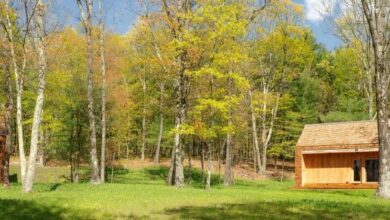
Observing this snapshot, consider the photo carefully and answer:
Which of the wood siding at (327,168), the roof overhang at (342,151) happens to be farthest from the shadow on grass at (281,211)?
the wood siding at (327,168)

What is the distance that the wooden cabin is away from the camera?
1287 inches

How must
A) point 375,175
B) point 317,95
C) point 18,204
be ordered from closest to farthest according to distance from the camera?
point 18,204, point 375,175, point 317,95

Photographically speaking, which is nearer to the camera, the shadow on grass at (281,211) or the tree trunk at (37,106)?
the shadow on grass at (281,211)

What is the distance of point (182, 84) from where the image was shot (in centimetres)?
2789

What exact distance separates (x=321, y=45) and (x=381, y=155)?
50202 millimetres

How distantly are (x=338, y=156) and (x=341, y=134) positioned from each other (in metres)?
1.57

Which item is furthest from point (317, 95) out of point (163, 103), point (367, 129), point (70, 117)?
point (70, 117)

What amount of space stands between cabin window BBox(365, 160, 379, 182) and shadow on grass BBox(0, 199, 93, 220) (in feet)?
81.4

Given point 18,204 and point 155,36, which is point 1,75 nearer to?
point 155,36

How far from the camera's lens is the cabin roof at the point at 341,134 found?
32719 mm

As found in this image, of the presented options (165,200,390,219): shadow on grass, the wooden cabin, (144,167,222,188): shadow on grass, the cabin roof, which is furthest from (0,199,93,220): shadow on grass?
(144,167,222,188): shadow on grass

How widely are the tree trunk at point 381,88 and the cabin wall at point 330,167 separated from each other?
13.4m

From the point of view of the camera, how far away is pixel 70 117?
43.1 metres

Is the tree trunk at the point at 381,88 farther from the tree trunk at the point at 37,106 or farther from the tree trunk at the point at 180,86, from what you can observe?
the tree trunk at the point at 37,106
